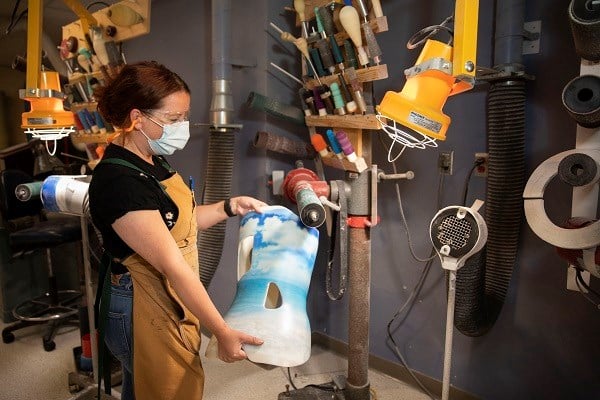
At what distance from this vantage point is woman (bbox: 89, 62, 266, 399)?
998 mm

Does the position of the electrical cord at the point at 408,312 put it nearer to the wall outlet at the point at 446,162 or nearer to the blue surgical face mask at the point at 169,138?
the wall outlet at the point at 446,162

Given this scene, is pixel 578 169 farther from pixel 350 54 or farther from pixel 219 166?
pixel 219 166

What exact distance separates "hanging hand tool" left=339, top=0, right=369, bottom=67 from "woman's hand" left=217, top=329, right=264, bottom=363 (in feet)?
3.59

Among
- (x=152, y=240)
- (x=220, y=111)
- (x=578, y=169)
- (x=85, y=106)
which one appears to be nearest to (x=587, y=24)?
(x=578, y=169)

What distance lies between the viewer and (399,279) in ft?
6.72

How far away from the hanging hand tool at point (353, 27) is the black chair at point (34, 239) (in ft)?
7.18

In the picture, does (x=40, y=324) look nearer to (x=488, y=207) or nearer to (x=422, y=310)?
(x=422, y=310)

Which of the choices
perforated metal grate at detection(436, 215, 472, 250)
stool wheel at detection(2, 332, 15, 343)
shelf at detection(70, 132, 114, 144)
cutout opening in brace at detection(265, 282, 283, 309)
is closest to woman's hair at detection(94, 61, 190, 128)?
cutout opening in brace at detection(265, 282, 283, 309)

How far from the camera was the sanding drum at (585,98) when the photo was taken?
1.01 meters

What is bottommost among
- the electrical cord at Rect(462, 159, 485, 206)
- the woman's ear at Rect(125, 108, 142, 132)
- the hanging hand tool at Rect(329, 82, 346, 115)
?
the electrical cord at Rect(462, 159, 485, 206)

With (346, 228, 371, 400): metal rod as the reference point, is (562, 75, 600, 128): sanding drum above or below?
above

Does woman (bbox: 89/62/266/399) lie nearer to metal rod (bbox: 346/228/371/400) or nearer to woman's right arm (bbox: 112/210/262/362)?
woman's right arm (bbox: 112/210/262/362)

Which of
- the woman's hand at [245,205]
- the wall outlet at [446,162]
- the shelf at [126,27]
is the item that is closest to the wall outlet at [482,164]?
the wall outlet at [446,162]

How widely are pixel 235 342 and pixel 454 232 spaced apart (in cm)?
69
